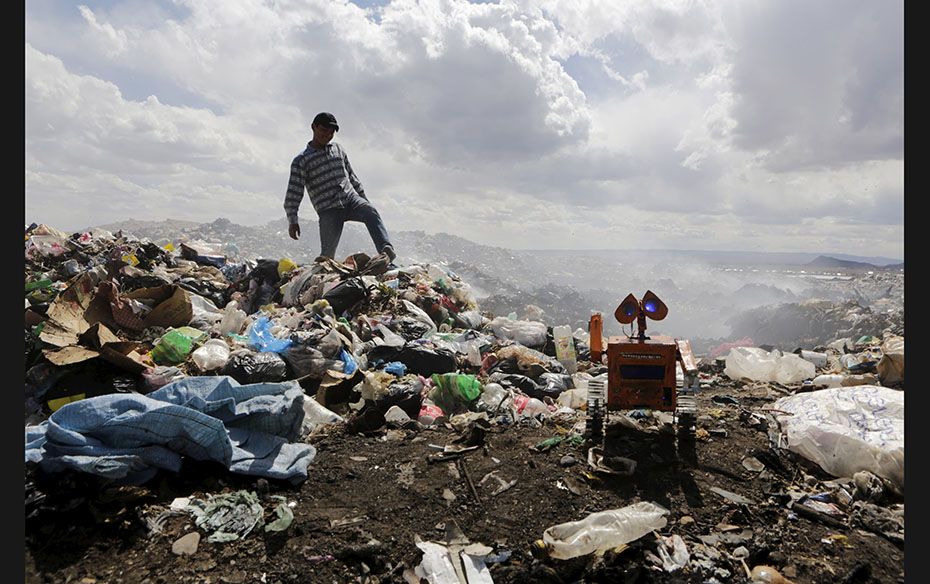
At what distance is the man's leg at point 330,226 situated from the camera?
6.60m

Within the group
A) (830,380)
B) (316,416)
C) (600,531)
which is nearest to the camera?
(600,531)

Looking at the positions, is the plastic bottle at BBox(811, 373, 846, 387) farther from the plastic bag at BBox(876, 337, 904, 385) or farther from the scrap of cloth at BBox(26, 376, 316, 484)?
the scrap of cloth at BBox(26, 376, 316, 484)

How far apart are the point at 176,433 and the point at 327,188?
15.0 ft

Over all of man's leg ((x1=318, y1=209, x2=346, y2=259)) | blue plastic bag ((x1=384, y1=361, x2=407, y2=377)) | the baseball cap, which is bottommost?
blue plastic bag ((x1=384, y1=361, x2=407, y2=377))

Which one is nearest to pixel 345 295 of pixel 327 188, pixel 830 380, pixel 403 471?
pixel 327 188

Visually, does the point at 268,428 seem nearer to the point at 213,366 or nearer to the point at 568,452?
the point at 213,366

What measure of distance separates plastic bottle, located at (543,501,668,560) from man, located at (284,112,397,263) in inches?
209

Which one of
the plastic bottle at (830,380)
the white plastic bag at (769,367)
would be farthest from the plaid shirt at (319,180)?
the plastic bottle at (830,380)

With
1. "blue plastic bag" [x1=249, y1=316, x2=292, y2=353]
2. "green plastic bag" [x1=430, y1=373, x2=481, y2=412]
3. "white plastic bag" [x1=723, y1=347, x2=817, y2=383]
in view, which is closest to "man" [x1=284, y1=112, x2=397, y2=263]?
"blue plastic bag" [x1=249, y1=316, x2=292, y2=353]

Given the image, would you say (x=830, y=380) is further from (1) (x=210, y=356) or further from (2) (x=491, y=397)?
(1) (x=210, y=356)

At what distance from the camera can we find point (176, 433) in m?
2.45

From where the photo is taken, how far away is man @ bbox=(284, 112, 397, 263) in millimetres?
6328

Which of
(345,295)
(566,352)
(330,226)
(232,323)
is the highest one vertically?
(330,226)

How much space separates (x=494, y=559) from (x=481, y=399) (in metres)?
2.17
